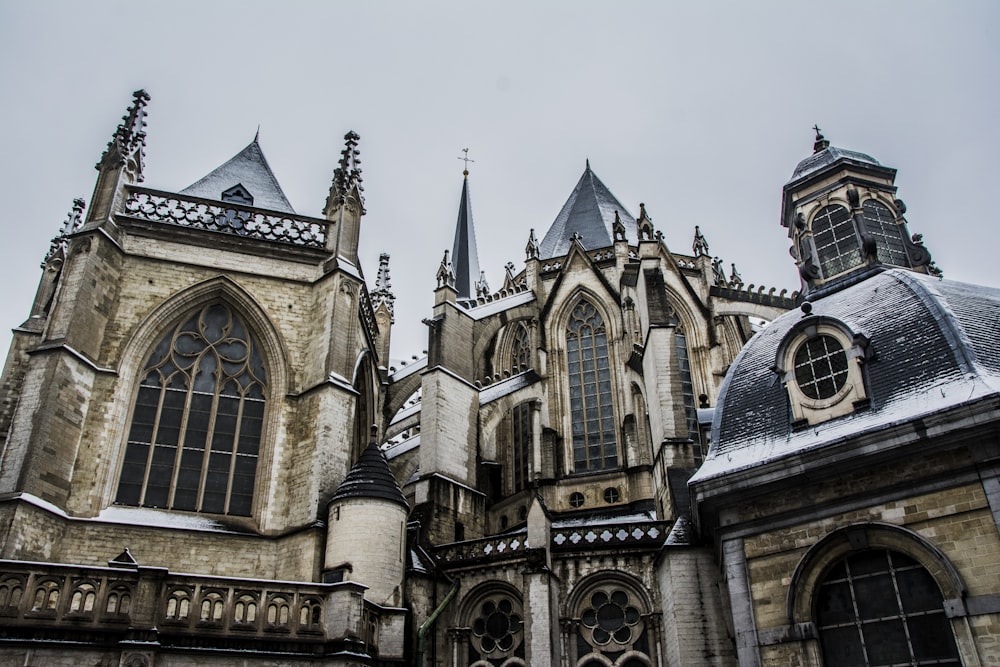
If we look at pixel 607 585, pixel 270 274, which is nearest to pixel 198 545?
pixel 270 274

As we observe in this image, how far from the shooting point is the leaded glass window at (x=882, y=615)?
9289 millimetres

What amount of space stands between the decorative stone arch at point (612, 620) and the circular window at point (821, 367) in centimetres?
535

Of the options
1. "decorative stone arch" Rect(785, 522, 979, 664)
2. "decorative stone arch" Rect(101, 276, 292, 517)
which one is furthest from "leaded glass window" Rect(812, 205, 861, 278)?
"decorative stone arch" Rect(101, 276, 292, 517)

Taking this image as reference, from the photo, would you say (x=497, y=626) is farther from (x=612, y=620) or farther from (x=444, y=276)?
(x=444, y=276)

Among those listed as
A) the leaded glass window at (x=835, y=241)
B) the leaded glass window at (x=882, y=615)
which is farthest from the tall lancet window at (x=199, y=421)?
the leaded glass window at (x=835, y=241)

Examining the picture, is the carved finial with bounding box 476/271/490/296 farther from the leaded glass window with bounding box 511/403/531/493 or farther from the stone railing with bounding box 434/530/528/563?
the stone railing with bounding box 434/530/528/563

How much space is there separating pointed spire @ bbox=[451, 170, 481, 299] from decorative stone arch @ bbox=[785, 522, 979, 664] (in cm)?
2816

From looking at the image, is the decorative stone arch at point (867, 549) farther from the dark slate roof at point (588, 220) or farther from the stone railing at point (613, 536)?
the dark slate roof at point (588, 220)

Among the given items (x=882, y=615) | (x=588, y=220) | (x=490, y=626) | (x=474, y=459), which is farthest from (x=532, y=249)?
(x=882, y=615)

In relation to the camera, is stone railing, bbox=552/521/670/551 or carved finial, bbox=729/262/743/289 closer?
stone railing, bbox=552/521/670/551

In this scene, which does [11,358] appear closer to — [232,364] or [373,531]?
[232,364]

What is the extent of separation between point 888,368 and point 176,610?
9.69 m

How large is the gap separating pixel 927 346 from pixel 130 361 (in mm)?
12752

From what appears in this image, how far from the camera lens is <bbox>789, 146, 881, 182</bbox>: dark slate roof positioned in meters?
16.8
